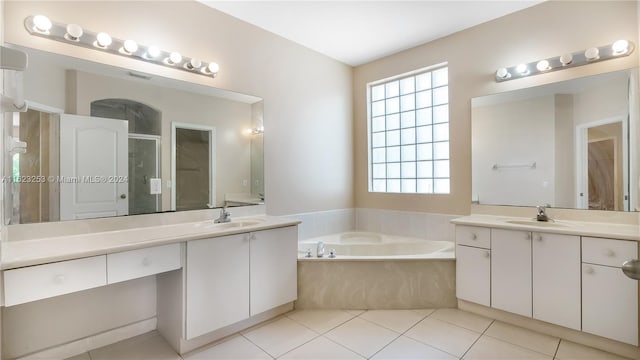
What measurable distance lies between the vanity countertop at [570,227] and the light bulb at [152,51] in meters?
2.74

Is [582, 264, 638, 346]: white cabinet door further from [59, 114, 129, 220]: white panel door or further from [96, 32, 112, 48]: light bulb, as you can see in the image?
[96, 32, 112, 48]: light bulb

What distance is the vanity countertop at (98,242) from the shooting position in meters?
1.41

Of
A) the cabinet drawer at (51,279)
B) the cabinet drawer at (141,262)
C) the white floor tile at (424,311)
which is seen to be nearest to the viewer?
the cabinet drawer at (51,279)

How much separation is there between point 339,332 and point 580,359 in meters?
1.52

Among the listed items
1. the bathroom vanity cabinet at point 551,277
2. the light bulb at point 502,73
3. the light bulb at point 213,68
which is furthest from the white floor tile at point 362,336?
the light bulb at point 502,73

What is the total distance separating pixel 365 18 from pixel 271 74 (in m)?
1.05

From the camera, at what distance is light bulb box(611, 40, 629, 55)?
216 centimetres

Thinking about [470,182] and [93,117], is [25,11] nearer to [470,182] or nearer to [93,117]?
[93,117]

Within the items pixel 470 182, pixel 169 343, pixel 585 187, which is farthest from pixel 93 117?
pixel 585 187

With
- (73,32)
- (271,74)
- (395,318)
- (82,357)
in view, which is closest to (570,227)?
(395,318)

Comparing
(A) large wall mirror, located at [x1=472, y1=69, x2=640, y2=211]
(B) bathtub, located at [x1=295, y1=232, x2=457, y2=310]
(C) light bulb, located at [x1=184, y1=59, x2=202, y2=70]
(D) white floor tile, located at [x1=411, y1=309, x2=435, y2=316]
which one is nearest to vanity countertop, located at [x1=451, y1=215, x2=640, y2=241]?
(A) large wall mirror, located at [x1=472, y1=69, x2=640, y2=211]

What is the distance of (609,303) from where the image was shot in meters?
1.87

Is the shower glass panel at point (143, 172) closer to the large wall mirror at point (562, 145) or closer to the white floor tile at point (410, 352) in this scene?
the white floor tile at point (410, 352)

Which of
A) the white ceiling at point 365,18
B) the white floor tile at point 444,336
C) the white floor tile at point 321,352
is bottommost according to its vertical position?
the white floor tile at point 321,352
